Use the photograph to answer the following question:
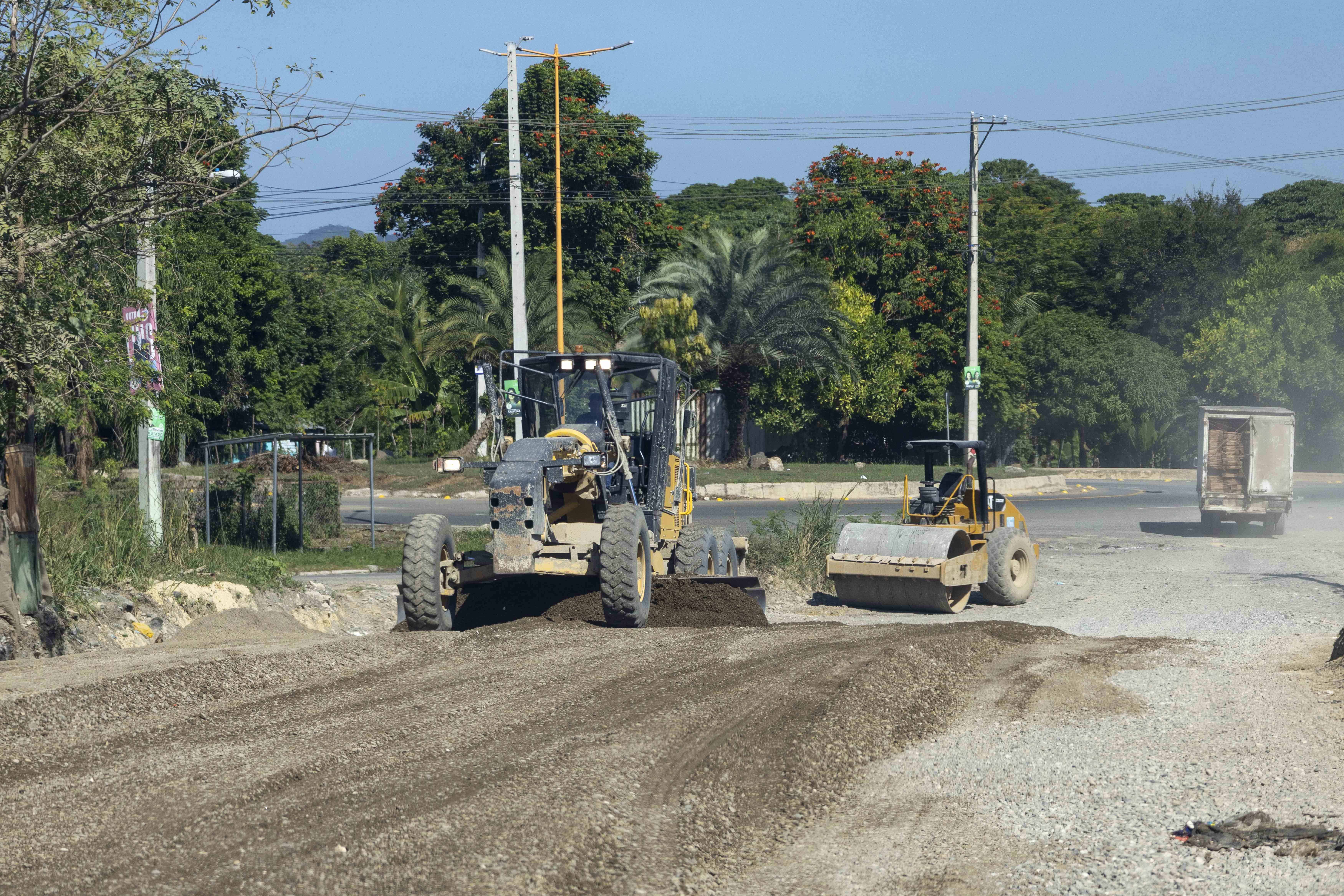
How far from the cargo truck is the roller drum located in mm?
11775

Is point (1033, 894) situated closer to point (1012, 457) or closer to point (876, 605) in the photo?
point (876, 605)

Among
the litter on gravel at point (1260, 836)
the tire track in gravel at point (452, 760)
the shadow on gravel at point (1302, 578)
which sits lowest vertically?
the shadow on gravel at point (1302, 578)

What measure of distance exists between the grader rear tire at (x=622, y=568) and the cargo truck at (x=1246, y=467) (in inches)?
664

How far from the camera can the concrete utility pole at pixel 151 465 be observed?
576 inches

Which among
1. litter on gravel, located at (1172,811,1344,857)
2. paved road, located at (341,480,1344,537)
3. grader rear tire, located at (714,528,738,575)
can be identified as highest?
grader rear tire, located at (714,528,738,575)

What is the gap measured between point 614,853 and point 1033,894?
5.79 feet

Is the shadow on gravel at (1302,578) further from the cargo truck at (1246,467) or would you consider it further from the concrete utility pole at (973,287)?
the concrete utility pole at (973,287)

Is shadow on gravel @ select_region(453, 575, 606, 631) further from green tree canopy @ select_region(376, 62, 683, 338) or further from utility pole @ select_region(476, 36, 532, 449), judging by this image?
green tree canopy @ select_region(376, 62, 683, 338)

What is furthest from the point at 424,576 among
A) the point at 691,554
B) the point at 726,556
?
the point at 726,556

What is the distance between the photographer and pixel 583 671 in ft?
30.6

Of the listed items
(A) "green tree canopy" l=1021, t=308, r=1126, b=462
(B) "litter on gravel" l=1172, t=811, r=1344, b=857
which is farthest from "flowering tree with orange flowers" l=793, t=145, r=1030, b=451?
(B) "litter on gravel" l=1172, t=811, r=1344, b=857

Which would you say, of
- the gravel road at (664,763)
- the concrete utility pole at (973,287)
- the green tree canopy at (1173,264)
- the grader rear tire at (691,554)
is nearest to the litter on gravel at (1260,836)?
the gravel road at (664,763)

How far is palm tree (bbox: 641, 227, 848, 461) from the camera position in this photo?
37500mm

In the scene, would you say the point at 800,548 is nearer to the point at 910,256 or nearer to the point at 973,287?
the point at 973,287
